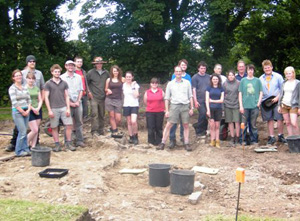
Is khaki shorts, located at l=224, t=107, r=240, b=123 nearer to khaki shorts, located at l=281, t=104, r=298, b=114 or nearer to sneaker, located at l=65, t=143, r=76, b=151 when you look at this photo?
khaki shorts, located at l=281, t=104, r=298, b=114

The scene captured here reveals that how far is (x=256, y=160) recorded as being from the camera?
→ 7523 millimetres

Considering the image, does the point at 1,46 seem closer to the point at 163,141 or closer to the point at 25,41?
the point at 25,41

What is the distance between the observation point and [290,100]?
812 centimetres

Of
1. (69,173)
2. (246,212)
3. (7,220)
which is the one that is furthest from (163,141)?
(7,220)

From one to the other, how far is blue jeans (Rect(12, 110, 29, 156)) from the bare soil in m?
0.29

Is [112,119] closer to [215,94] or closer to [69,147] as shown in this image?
[69,147]

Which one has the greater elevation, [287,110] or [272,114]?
[287,110]

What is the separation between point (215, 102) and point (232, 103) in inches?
17.6

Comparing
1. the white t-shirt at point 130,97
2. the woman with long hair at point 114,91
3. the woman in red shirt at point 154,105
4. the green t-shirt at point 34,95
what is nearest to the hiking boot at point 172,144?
the woman in red shirt at point 154,105

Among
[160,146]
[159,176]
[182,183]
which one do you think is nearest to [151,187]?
[159,176]

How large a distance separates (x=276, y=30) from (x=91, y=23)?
10283 mm

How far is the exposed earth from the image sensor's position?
505 centimetres

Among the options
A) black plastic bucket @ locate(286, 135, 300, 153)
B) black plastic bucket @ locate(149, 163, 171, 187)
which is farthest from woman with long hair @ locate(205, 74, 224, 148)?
black plastic bucket @ locate(149, 163, 171, 187)

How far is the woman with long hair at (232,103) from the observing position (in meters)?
Result: 8.80
